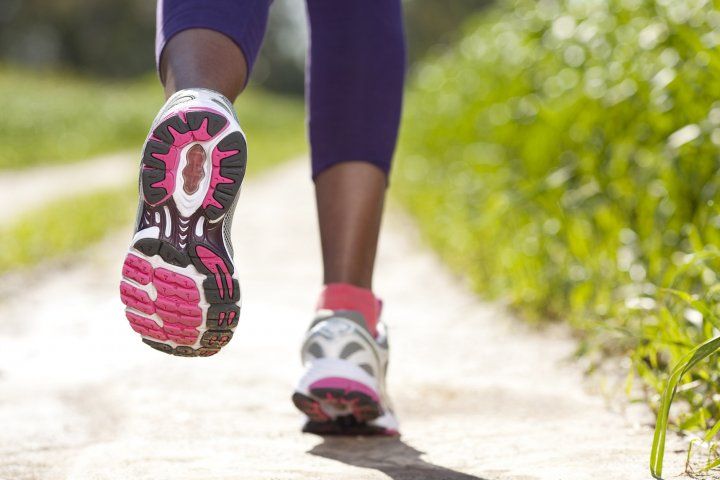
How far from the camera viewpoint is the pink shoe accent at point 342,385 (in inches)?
48.9

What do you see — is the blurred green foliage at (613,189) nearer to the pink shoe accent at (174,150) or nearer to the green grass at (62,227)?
the pink shoe accent at (174,150)

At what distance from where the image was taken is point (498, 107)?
344 centimetres

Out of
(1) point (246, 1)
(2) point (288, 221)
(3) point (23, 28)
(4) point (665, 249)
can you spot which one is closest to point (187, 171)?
(1) point (246, 1)

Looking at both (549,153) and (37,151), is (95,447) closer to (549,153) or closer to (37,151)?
(549,153)

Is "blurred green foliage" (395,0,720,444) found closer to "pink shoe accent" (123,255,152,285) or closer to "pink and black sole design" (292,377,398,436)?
"pink and black sole design" (292,377,398,436)

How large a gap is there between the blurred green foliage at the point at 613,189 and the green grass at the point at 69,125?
6.06 meters

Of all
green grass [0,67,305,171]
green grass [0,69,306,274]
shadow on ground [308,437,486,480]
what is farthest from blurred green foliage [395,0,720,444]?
green grass [0,67,305,171]

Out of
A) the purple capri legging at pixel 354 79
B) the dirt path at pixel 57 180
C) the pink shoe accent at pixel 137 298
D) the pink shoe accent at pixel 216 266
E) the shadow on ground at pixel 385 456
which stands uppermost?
the dirt path at pixel 57 180

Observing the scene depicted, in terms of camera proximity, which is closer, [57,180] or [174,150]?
[174,150]

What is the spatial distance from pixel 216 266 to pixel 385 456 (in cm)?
38

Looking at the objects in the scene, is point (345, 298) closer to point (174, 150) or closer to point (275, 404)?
point (275, 404)

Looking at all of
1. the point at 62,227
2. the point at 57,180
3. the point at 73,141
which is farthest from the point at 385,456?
the point at 73,141

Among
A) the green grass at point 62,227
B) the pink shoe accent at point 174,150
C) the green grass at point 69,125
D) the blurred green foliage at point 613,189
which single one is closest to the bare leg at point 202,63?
the pink shoe accent at point 174,150

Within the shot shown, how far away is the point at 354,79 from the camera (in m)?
1.43
